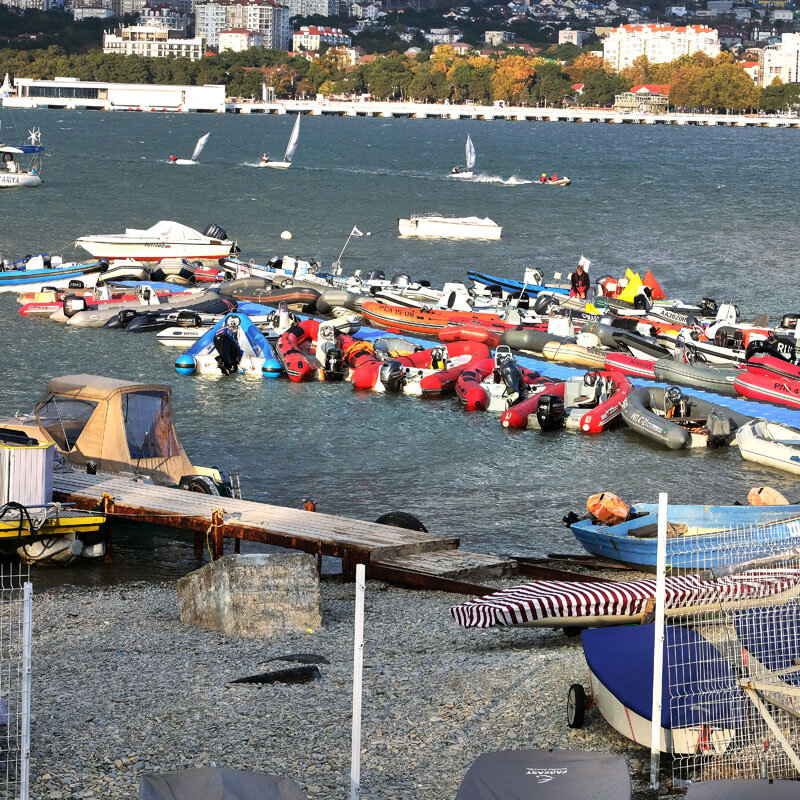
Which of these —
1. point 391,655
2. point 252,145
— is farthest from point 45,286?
point 252,145

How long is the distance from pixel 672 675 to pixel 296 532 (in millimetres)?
Result: 5472

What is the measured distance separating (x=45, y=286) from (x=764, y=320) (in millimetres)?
17338

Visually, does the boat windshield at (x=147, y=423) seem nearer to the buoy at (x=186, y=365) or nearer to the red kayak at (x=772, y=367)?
the buoy at (x=186, y=365)

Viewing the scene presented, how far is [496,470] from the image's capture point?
779 inches

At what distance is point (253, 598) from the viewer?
36.4 ft

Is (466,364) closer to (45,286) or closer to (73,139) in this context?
(45,286)

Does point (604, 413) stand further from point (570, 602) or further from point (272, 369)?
point (570, 602)

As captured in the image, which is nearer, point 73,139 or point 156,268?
point 156,268

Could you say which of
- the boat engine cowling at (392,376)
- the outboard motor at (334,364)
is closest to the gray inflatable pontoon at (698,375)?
the boat engine cowling at (392,376)

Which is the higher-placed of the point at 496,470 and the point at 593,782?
the point at 593,782

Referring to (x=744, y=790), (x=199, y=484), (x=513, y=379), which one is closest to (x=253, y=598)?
(x=199, y=484)

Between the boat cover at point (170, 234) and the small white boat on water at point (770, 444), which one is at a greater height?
the boat cover at point (170, 234)

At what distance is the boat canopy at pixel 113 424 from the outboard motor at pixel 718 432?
29.8 ft

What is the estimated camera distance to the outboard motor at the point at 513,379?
23578 millimetres
